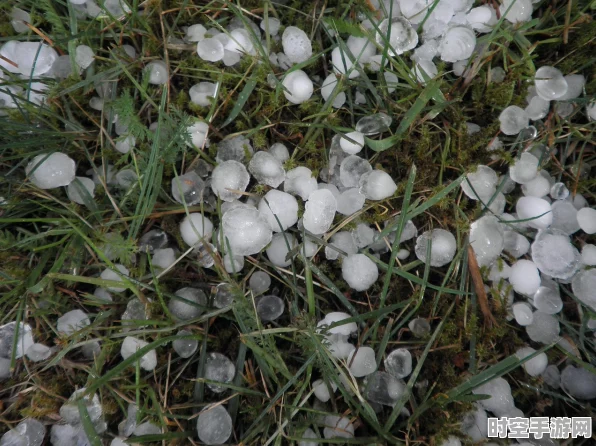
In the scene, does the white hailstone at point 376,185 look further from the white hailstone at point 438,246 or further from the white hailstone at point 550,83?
the white hailstone at point 550,83

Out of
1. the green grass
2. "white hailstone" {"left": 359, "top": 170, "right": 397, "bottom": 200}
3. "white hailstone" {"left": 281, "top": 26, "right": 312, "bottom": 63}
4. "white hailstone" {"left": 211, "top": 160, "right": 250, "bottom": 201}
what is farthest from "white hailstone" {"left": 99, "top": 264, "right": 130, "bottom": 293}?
"white hailstone" {"left": 281, "top": 26, "right": 312, "bottom": 63}

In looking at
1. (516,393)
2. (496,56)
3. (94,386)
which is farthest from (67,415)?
(496,56)

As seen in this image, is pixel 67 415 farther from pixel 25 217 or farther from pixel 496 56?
pixel 496 56

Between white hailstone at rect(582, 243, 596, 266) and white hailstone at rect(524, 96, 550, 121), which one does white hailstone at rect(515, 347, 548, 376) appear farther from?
white hailstone at rect(524, 96, 550, 121)

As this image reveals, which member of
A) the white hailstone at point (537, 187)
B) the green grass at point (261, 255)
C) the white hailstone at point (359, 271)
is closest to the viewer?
the green grass at point (261, 255)

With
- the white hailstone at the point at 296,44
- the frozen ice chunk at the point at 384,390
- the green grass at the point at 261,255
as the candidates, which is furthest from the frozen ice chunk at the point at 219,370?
the white hailstone at the point at 296,44

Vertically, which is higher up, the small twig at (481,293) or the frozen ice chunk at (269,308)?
the small twig at (481,293)

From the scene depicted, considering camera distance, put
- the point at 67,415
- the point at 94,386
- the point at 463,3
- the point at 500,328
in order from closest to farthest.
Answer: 1. the point at 94,386
2. the point at 67,415
3. the point at 500,328
4. the point at 463,3
